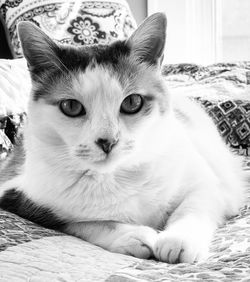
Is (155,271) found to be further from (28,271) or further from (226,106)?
(226,106)

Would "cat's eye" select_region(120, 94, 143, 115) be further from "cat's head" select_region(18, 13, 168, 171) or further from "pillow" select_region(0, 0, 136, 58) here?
"pillow" select_region(0, 0, 136, 58)

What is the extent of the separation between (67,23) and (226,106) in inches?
37.3

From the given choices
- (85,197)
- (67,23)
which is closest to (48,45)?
(85,197)

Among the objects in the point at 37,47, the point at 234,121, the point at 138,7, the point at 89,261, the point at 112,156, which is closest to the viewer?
the point at 89,261

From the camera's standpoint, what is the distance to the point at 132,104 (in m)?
1.01

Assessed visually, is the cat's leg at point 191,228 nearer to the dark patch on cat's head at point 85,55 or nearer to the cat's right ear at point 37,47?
the dark patch on cat's head at point 85,55

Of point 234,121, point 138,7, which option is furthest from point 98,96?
point 138,7

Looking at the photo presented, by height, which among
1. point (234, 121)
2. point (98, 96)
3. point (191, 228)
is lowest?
point (234, 121)

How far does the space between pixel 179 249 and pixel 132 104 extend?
305 mm

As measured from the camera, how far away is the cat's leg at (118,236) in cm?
89

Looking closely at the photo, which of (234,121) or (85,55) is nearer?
(85,55)

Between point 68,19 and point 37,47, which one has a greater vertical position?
point 37,47

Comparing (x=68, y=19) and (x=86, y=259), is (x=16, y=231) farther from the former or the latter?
(x=68, y=19)

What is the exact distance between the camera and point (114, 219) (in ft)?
3.40
